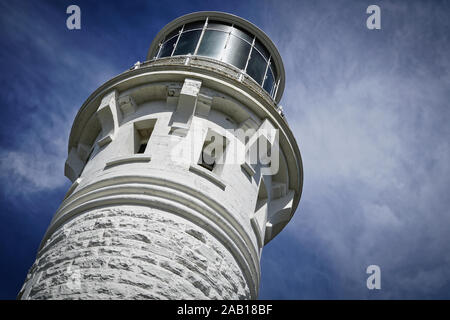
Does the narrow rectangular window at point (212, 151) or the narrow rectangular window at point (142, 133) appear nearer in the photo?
the narrow rectangular window at point (212, 151)

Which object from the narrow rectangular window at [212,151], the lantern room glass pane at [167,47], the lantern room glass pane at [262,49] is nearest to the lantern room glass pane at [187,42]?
the lantern room glass pane at [167,47]

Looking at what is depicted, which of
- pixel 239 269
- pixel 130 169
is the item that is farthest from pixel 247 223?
pixel 130 169

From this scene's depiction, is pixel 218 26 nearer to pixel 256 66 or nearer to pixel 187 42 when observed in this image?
pixel 187 42

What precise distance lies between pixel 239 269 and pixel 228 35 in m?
11.2

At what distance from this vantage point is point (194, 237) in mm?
12531

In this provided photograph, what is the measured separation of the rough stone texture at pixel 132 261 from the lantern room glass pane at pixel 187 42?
9399 millimetres

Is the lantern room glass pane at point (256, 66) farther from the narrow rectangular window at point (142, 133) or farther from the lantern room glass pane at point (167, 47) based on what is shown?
the narrow rectangular window at point (142, 133)

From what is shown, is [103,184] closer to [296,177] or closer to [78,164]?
[78,164]

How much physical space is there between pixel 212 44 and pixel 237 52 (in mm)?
1074

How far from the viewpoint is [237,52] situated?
20.5 m

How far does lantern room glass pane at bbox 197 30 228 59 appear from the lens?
19922 millimetres

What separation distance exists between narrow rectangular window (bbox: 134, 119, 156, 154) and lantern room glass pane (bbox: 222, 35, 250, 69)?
4.94m

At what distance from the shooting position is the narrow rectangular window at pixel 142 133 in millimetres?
16344
